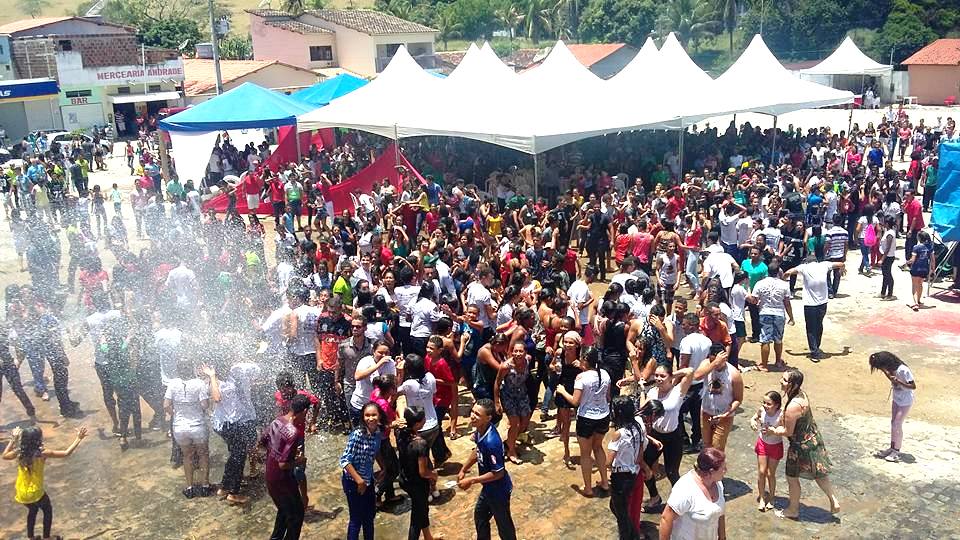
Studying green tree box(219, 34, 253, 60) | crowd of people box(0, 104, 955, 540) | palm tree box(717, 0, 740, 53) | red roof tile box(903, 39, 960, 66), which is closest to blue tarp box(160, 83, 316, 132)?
crowd of people box(0, 104, 955, 540)

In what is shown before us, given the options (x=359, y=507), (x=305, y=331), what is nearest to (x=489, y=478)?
(x=359, y=507)

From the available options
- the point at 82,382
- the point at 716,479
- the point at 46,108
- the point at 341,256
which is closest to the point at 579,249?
the point at 341,256

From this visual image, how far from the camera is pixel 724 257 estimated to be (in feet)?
33.2

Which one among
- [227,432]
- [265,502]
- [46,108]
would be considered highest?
[46,108]

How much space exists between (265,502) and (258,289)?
4235 millimetres

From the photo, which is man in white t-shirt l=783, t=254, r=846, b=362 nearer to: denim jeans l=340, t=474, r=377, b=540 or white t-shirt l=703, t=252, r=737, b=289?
white t-shirt l=703, t=252, r=737, b=289

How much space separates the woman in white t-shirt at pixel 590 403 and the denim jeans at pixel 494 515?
47.4 inches

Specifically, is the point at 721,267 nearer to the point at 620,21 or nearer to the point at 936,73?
the point at 936,73

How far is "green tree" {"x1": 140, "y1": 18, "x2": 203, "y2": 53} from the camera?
209 ft

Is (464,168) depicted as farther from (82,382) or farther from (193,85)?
(193,85)

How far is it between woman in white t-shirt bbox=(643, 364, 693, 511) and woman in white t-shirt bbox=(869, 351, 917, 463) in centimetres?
172

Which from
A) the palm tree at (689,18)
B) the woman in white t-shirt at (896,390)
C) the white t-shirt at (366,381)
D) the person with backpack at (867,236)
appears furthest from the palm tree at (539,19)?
the white t-shirt at (366,381)

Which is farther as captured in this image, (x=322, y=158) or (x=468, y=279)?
(x=322, y=158)

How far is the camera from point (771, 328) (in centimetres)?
932
